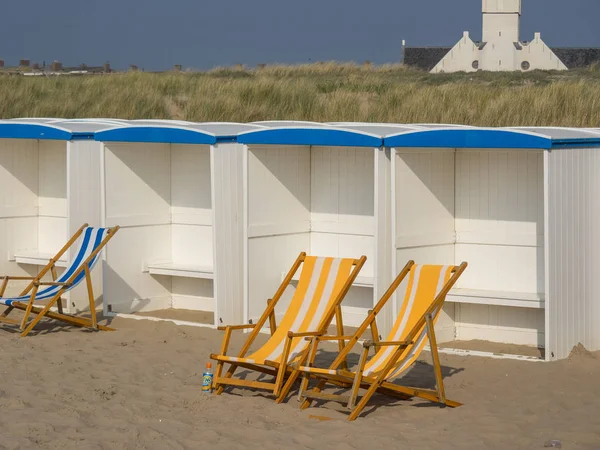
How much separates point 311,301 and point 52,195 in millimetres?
5574

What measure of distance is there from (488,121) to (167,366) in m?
10.0

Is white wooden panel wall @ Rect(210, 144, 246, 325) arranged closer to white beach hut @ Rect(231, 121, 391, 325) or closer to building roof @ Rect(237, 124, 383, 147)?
white beach hut @ Rect(231, 121, 391, 325)

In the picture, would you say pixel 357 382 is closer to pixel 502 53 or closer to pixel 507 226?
pixel 507 226

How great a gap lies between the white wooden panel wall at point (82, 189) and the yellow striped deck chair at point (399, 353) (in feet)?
13.6

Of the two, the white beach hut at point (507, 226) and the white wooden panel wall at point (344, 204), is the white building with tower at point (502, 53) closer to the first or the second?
the white wooden panel wall at point (344, 204)

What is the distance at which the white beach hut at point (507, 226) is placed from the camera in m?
7.91

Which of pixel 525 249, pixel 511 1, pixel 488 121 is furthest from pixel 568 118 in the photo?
pixel 511 1

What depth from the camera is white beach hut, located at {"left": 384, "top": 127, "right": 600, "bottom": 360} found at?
312 inches

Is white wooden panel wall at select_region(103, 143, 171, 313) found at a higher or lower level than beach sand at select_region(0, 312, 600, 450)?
higher

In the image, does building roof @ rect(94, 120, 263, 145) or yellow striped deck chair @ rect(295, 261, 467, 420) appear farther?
building roof @ rect(94, 120, 263, 145)

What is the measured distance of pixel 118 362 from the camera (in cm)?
816

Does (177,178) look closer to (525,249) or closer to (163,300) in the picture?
(163,300)

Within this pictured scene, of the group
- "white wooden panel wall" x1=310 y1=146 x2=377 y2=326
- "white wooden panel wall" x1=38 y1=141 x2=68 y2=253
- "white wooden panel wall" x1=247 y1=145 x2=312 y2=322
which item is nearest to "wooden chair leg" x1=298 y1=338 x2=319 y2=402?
"white wooden panel wall" x1=247 y1=145 x2=312 y2=322

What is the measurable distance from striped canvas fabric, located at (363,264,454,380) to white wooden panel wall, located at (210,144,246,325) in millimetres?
2667
